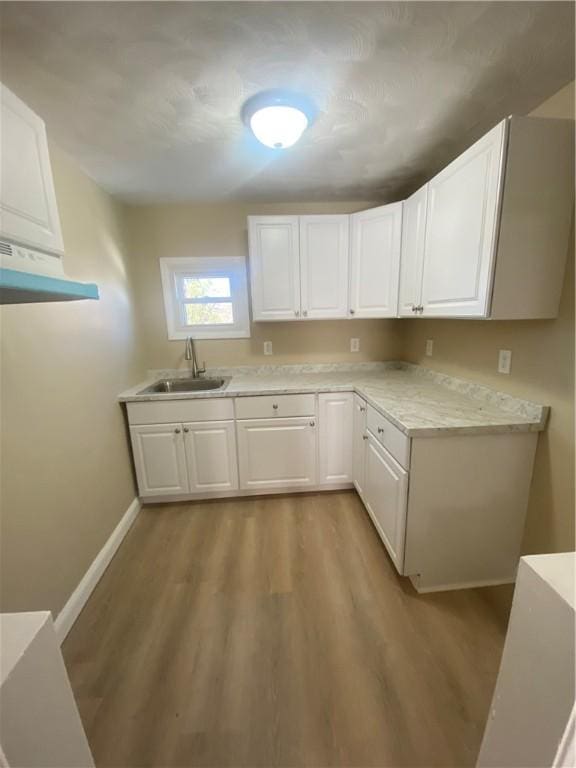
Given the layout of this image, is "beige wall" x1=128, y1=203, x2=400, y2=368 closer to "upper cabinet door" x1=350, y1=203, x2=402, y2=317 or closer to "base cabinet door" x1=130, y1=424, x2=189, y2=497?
"upper cabinet door" x1=350, y1=203, x2=402, y2=317

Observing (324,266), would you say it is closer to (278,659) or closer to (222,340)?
(222,340)

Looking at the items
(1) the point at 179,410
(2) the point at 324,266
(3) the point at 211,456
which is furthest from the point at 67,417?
(2) the point at 324,266

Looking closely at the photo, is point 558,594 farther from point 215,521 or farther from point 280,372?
point 280,372

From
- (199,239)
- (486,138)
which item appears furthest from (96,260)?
(486,138)

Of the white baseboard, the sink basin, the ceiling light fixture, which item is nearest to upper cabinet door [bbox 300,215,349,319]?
the ceiling light fixture

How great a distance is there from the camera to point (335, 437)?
233 centimetres

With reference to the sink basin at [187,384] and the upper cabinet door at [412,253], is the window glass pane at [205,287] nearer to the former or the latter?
the sink basin at [187,384]

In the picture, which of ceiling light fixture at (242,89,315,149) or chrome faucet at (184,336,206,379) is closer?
ceiling light fixture at (242,89,315,149)

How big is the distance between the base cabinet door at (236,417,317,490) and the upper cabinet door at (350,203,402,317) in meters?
0.99

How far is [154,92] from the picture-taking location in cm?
123

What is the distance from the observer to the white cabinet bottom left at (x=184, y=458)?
2238mm

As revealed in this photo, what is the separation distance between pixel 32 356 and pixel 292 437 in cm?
161

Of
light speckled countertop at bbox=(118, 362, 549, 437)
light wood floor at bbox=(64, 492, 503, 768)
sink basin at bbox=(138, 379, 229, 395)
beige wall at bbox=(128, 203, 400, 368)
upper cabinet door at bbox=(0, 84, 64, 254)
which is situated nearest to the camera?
upper cabinet door at bbox=(0, 84, 64, 254)

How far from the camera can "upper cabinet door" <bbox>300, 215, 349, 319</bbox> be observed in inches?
89.6
